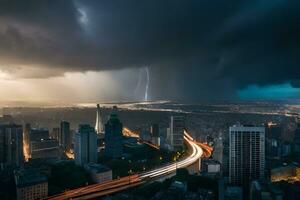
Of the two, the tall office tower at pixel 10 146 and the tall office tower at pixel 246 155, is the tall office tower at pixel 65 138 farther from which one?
the tall office tower at pixel 246 155

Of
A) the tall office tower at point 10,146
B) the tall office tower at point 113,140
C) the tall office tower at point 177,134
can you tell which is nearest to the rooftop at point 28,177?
the tall office tower at point 10,146

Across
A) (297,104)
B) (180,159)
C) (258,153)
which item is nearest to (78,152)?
(180,159)

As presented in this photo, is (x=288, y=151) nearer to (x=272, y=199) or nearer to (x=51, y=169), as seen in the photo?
(x=272, y=199)

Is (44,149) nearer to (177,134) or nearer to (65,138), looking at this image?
(65,138)

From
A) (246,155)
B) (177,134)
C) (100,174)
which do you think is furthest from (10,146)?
(246,155)

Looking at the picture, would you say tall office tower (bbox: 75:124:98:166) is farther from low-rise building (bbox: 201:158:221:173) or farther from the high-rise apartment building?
low-rise building (bbox: 201:158:221:173)
